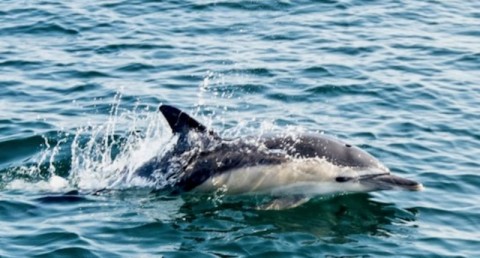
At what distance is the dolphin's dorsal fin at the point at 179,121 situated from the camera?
44.2 ft

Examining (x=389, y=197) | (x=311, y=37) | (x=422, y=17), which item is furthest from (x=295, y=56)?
(x=389, y=197)

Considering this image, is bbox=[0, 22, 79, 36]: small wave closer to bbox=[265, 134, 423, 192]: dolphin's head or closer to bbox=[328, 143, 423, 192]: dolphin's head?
bbox=[265, 134, 423, 192]: dolphin's head

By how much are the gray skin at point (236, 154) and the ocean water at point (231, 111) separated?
34cm

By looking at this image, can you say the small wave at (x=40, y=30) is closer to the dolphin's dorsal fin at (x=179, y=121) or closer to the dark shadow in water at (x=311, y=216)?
the dolphin's dorsal fin at (x=179, y=121)

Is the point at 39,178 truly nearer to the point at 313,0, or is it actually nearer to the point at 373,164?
the point at 373,164

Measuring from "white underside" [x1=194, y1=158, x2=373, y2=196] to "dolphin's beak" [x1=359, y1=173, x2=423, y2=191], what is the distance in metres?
0.20

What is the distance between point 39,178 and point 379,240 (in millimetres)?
5179

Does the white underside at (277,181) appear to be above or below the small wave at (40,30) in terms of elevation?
below

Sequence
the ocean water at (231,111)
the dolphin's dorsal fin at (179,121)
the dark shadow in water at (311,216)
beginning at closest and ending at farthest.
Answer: the ocean water at (231,111)
the dark shadow in water at (311,216)
the dolphin's dorsal fin at (179,121)

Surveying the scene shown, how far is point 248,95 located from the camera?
59.9 feet

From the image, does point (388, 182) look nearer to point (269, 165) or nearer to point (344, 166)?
point (344, 166)

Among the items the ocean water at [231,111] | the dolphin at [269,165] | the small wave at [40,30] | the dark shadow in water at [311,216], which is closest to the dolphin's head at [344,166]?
the dolphin at [269,165]

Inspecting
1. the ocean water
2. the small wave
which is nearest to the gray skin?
the ocean water

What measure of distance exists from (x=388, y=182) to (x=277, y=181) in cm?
148
